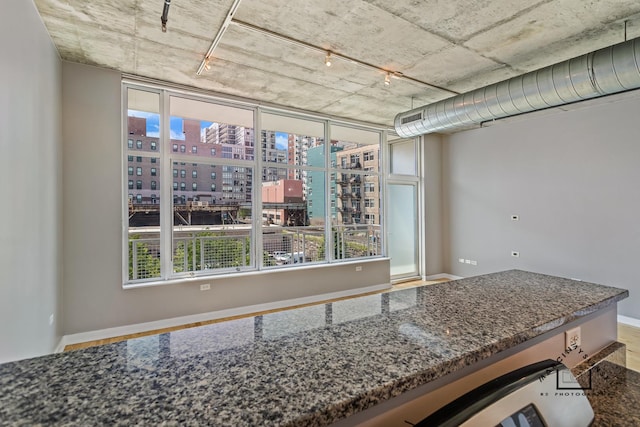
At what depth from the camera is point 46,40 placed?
2799 mm

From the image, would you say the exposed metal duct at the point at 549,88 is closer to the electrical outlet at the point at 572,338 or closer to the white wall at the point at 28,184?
the electrical outlet at the point at 572,338

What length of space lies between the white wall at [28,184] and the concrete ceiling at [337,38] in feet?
1.47

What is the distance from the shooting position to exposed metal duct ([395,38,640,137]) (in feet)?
8.74

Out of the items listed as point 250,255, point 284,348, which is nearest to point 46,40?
point 250,255

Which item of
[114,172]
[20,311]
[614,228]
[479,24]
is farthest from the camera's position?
[614,228]

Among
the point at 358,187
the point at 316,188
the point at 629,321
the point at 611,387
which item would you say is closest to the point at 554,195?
→ the point at 629,321

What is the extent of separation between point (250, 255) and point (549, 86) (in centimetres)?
413

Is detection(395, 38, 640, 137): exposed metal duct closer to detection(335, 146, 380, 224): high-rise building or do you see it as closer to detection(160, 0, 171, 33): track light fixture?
detection(335, 146, 380, 224): high-rise building

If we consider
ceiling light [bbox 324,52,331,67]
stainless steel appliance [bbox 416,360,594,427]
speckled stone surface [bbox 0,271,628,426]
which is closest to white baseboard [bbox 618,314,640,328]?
speckled stone surface [bbox 0,271,628,426]

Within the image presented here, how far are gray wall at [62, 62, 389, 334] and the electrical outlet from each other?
399 centimetres

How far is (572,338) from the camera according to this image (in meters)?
1.06

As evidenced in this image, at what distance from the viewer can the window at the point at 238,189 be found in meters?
3.97

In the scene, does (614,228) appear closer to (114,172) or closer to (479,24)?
(479,24)

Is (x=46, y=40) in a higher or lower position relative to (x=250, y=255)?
higher
